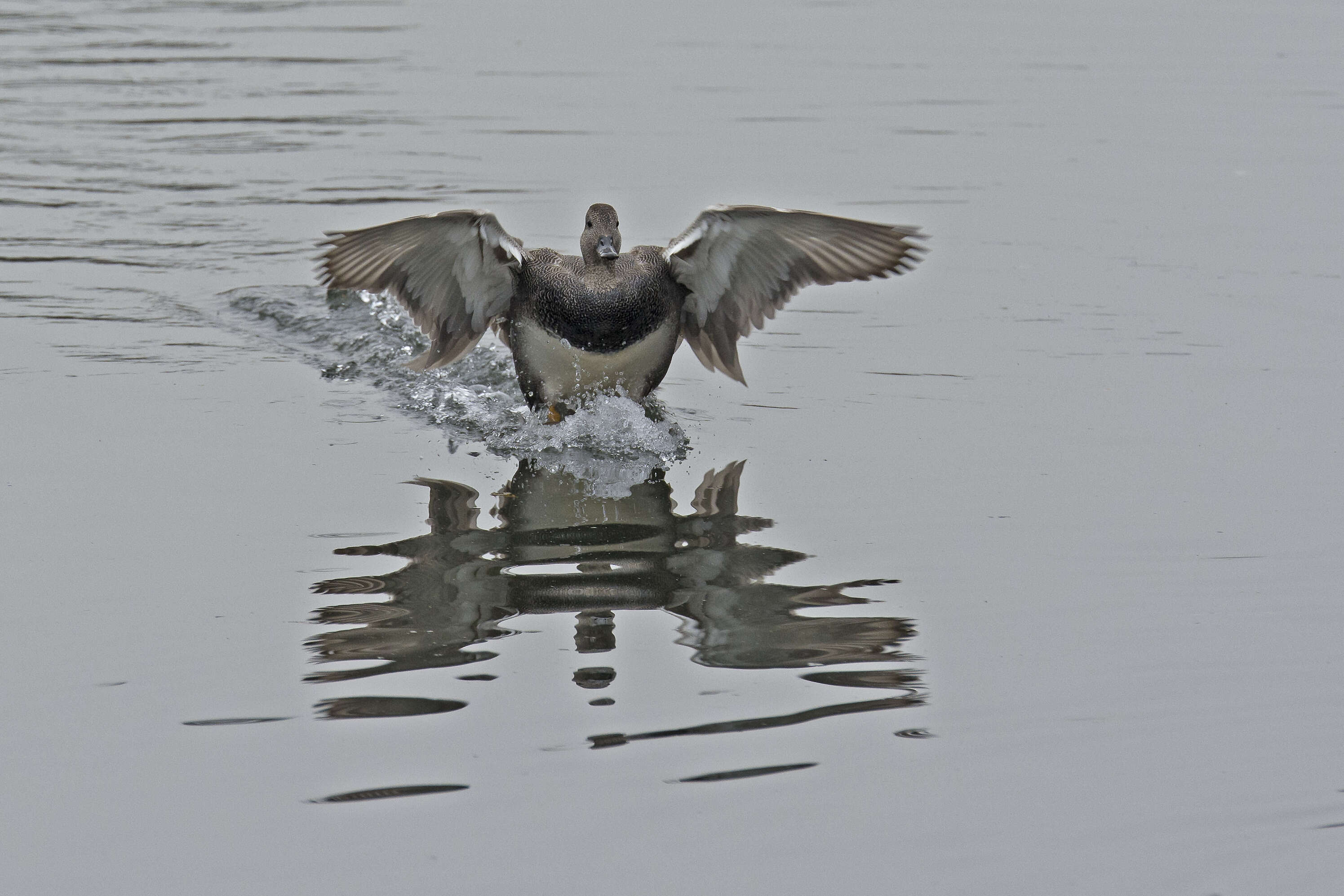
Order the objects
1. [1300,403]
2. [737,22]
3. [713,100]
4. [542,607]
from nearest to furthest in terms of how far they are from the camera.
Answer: [542,607]
[1300,403]
[713,100]
[737,22]

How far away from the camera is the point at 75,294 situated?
9984mm

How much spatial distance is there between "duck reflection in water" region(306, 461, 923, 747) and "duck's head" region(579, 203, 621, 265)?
4.89 feet

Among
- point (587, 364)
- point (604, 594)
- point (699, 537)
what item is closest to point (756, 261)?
point (587, 364)

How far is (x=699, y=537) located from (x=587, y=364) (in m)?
1.88

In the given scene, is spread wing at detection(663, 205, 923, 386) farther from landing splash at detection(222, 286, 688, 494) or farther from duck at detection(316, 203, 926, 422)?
landing splash at detection(222, 286, 688, 494)

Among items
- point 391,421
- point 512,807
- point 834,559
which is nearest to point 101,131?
point 391,421

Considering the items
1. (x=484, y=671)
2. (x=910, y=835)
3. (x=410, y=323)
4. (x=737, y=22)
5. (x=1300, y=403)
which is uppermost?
(x=737, y=22)

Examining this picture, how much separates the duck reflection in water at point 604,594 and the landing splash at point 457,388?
1.92ft

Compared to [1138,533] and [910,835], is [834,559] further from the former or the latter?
[910,835]

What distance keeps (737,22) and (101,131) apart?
8049 mm

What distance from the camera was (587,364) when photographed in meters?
7.87

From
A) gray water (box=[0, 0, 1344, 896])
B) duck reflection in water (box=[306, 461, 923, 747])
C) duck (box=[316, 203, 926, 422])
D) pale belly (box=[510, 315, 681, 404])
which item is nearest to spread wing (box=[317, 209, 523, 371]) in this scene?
duck (box=[316, 203, 926, 422])

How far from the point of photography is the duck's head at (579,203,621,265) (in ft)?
25.7

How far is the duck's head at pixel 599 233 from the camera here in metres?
7.82
